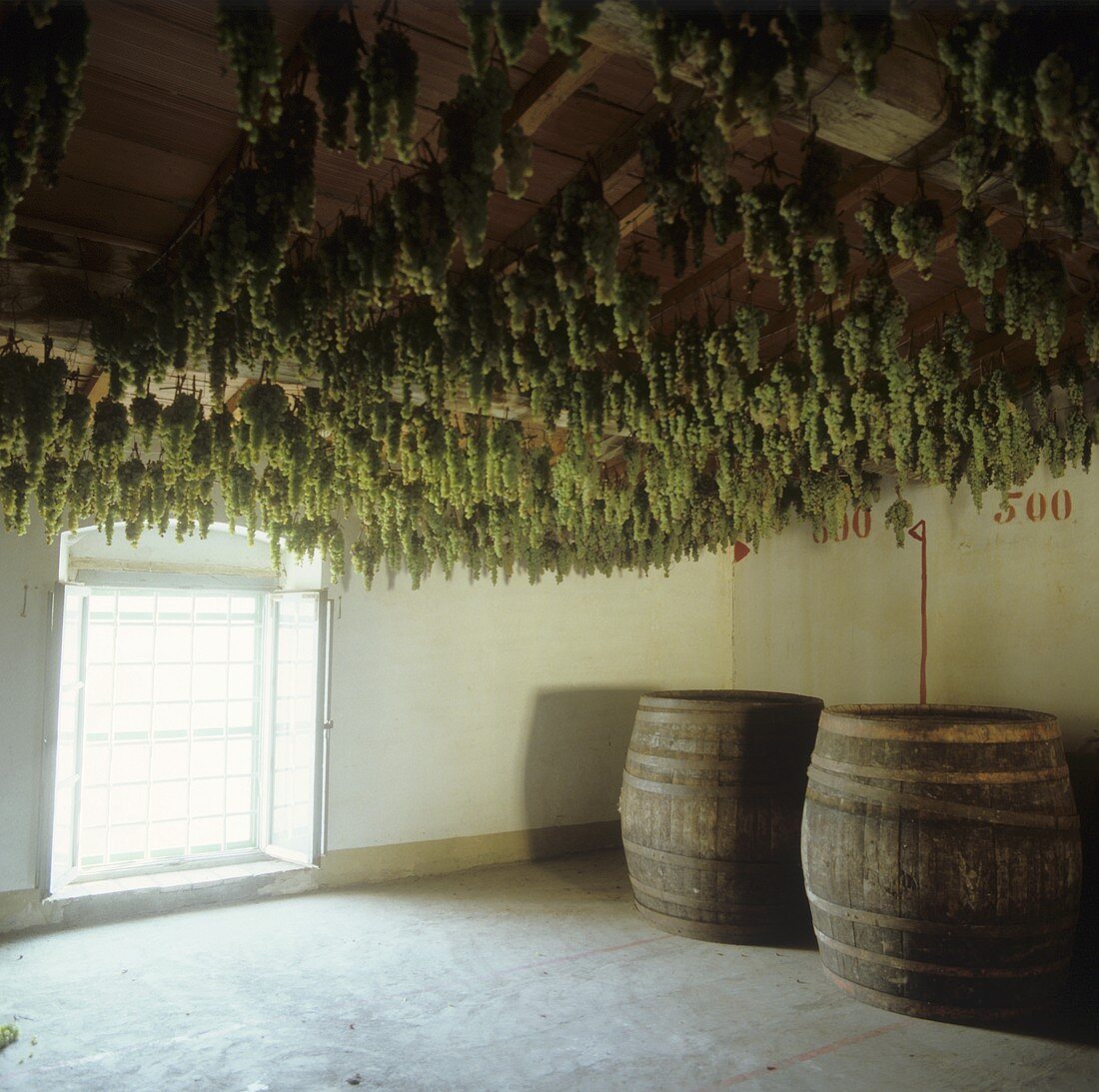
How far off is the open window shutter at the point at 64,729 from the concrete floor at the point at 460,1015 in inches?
26.0

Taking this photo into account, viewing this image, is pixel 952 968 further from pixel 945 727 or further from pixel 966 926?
pixel 945 727

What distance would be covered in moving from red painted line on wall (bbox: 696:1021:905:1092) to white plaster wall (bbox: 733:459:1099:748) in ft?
7.87

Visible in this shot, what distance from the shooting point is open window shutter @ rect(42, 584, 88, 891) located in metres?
5.14

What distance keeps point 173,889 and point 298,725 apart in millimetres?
1276

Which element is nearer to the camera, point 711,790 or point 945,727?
point 945,727

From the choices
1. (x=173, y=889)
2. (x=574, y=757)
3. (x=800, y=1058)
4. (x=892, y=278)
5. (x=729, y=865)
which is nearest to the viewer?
(x=800, y=1058)

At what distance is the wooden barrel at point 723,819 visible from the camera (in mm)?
4664

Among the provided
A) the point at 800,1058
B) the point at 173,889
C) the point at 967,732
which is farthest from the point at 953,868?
the point at 173,889

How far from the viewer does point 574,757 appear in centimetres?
687

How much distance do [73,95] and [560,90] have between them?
1.19 metres

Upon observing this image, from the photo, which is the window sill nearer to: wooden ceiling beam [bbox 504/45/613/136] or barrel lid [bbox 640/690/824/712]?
barrel lid [bbox 640/690/824/712]

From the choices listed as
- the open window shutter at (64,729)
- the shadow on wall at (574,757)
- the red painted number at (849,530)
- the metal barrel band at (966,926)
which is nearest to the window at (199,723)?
the open window shutter at (64,729)

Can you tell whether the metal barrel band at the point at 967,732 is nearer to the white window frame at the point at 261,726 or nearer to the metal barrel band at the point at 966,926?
the metal barrel band at the point at 966,926

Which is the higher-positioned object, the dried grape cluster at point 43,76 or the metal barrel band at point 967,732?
the dried grape cluster at point 43,76
